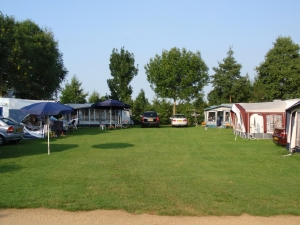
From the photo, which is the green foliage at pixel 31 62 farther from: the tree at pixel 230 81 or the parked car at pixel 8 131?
the tree at pixel 230 81

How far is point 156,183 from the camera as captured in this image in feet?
25.0

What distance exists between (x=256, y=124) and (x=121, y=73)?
32.3m

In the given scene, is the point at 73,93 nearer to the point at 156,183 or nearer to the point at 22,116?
the point at 22,116

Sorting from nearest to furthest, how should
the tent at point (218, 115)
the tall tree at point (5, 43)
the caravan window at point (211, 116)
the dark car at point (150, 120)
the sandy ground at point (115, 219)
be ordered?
1. the sandy ground at point (115, 219)
2. the tall tree at point (5, 43)
3. the dark car at point (150, 120)
4. the tent at point (218, 115)
5. the caravan window at point (211, 116)

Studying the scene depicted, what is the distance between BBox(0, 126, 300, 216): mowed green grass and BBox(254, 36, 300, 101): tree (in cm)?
2819

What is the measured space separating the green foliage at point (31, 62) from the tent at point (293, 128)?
76.4 feet

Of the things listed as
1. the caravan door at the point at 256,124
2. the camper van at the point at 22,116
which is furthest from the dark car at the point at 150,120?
the caravan door at the point at 256,124

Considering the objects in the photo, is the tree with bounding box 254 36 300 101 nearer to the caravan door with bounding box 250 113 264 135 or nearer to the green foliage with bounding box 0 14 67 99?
the caravan door with bounding box 250 113 264 135

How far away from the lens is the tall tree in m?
22.3

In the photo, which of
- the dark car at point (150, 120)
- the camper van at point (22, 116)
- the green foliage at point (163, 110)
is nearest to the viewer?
the camper van at point (22, 116)

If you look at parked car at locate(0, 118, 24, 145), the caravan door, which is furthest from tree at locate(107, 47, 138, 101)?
parked car at locate(0, 118, 24, 145)

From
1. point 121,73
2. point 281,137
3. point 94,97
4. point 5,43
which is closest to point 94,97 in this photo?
point 94,97

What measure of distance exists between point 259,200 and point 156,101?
37754mm

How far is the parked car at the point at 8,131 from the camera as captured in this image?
52.9 feet
